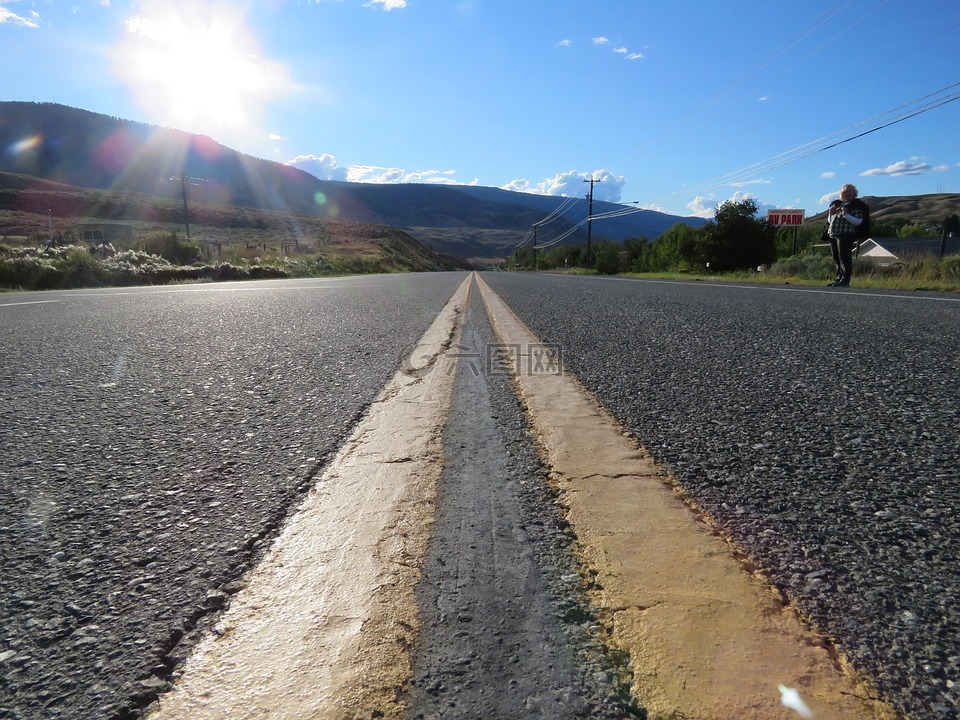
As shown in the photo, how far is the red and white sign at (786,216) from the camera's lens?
58500 millimetres

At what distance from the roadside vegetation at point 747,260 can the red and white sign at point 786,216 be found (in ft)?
10.9

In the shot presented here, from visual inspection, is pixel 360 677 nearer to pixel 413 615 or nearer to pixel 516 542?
pixel 413 615

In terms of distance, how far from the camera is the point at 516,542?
2.84 feet

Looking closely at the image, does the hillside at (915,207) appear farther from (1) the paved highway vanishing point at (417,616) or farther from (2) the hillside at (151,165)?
(1) the paved highway vanishing point at (417,616)

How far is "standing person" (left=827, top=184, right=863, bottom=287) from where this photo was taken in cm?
812

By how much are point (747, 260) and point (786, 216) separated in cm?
3213

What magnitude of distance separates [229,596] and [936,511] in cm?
115

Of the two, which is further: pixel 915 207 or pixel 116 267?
pixel 915 207

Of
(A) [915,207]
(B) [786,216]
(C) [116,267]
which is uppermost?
(A) [915,207]

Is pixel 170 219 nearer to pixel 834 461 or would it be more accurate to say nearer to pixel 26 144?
pixel 834 461

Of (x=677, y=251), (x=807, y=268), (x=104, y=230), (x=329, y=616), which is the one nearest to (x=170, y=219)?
(x=104, y=230)

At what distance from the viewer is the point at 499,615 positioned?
69cm

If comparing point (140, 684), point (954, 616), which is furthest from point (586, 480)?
point (140, 684)

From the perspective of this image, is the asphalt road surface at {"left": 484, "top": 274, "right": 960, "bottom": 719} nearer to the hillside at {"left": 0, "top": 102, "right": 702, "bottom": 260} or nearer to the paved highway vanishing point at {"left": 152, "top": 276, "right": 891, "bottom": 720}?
the paved highway vanishing point at {"left": 152, "top": 276, "right": 891, "bottom": 720}
